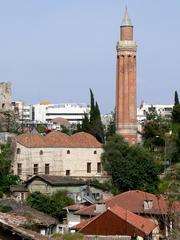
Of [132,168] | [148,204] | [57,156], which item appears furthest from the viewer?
[57,156]

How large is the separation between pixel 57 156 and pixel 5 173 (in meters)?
4.23

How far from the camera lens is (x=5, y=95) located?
6275 centimetres

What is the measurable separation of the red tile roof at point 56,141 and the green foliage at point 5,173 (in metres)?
1.12

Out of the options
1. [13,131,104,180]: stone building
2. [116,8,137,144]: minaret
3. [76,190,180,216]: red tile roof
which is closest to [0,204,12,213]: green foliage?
[76,190,180,216]: red tile roof

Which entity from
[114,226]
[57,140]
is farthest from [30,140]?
[114,226]

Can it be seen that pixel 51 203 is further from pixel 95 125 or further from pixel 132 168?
pixel 95 125

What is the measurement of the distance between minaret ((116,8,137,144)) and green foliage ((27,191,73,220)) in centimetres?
1748

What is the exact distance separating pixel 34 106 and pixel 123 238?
108 metres

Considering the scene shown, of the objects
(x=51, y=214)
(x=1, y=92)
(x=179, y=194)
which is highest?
(x=1, y=92)

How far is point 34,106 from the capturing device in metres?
134

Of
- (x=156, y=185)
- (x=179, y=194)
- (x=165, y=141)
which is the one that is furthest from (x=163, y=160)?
(x=179, y=194)

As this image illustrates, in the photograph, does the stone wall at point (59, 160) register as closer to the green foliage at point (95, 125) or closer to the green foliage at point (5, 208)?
the green foliage at point (95, 125)

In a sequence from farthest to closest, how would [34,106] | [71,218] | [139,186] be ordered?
[34,106] < [139,186] < [71,218]

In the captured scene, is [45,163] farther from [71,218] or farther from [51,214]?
[71,218]
